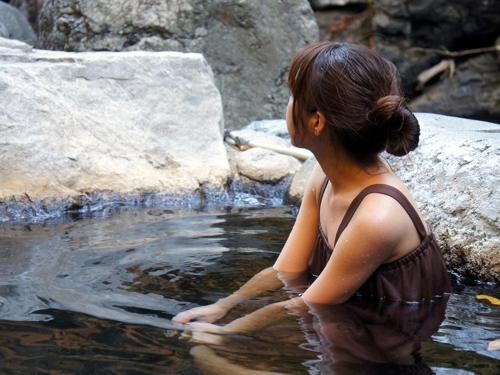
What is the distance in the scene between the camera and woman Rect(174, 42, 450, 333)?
7.95 ft

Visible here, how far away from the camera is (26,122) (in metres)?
4.80

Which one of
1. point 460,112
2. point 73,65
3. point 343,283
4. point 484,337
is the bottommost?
point 460,112

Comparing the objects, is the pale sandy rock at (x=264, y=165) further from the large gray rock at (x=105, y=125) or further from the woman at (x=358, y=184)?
the woman at (x=358, y=184)

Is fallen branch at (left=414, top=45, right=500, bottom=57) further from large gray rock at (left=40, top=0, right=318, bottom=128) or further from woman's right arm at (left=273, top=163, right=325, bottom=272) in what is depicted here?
woman's right arm at (left=273, top=163, right=325, bottom=272)

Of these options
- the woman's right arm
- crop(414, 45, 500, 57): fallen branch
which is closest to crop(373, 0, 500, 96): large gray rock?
crop(414, 45, 500, 57): fallen branch

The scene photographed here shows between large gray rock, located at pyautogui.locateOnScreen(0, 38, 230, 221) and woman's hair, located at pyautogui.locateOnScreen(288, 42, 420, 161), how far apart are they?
254 cm

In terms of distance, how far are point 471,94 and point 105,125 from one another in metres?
6.71

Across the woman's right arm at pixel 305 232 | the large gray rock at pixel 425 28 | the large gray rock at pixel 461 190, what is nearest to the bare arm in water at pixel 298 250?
the woman's right arm at pixel 305 232

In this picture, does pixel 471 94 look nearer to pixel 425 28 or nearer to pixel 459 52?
pixel 459 52

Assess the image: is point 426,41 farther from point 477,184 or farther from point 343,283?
point 343,283

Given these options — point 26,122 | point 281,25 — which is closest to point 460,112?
point 281,25

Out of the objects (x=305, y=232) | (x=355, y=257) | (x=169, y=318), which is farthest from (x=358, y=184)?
(x=169, y=318)

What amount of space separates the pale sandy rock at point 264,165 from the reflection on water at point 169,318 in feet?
5.02

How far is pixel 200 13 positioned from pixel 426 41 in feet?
14.9
